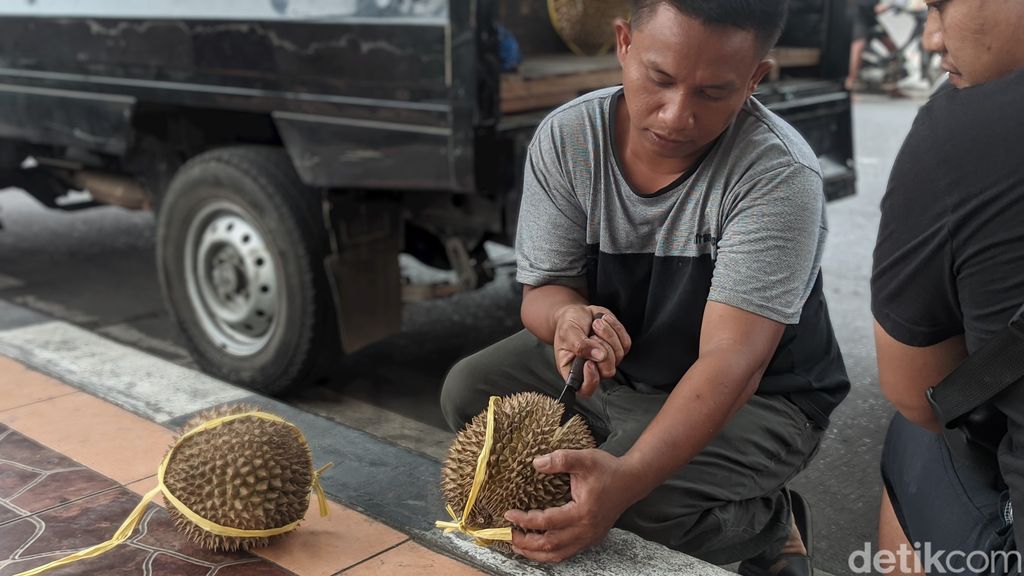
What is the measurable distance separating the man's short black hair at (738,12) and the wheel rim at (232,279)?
7.00ft

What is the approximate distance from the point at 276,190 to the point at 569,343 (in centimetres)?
189

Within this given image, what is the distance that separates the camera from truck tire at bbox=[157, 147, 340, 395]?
360 cm

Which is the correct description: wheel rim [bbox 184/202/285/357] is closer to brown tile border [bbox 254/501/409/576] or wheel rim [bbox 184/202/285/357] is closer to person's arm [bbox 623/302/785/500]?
brown tile border [bbox 254/501/409/576]

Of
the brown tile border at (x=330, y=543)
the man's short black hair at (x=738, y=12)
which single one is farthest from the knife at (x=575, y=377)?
the man's short black hair at (x=738, y=12)

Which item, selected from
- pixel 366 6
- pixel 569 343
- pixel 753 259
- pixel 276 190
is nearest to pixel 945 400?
pixel 753 259

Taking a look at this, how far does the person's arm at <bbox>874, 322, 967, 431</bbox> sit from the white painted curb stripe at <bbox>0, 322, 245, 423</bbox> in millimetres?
1890

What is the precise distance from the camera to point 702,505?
82.4 inches

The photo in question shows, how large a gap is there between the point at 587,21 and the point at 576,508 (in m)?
3.35

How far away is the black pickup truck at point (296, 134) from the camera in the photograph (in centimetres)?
311

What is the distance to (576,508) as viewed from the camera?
72.9 inches

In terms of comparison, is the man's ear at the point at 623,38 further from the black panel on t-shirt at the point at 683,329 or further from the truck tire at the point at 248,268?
the truck tire at the point at 248,268

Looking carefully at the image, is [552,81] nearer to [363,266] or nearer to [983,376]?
[363,266]

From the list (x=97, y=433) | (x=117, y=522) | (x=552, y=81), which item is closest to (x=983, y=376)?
(x=117, y=522)

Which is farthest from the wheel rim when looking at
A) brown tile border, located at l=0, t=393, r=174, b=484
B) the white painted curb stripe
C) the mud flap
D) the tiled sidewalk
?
the tiled sidewalk
